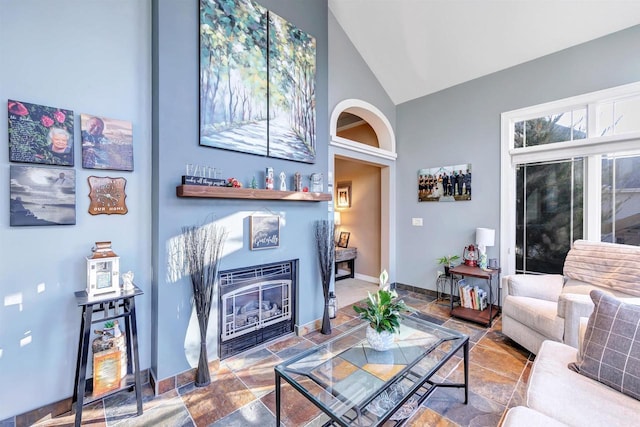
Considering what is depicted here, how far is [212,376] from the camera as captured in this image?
7.34ft

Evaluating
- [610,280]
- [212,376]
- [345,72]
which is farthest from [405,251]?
[212,376]

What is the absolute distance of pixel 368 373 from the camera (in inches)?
62.7

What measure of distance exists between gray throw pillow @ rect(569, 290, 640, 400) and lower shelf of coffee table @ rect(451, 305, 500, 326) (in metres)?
1.77

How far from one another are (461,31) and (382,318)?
3515 millimetres

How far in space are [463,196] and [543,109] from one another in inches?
52.9

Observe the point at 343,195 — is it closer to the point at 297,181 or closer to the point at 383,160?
the point at 383,160

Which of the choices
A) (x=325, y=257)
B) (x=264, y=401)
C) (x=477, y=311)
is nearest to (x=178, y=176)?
(x=325, y=257)

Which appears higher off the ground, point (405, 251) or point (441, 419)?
point (405, 251)

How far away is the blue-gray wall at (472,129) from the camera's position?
9.47 feet

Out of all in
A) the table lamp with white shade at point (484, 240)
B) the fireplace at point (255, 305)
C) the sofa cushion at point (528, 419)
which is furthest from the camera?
the table lamp with white shade at point (484, 240)

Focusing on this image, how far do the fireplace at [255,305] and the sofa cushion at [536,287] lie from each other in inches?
88.7

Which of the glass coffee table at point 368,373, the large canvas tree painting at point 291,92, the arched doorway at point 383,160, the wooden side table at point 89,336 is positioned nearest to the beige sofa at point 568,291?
the glass coffee table at point 368,373

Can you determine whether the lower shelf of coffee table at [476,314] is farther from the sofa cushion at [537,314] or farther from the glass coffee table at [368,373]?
the glass coffee table at [368,373]

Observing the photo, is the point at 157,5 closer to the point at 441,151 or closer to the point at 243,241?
the point at 243,241
